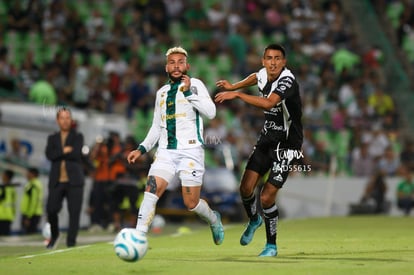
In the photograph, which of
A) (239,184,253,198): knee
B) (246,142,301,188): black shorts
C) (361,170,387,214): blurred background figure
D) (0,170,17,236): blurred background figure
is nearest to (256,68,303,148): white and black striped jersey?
(246,142,301,188): black shorts

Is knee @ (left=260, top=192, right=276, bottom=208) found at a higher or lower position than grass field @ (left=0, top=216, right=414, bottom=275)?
higher

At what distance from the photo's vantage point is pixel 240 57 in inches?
1296

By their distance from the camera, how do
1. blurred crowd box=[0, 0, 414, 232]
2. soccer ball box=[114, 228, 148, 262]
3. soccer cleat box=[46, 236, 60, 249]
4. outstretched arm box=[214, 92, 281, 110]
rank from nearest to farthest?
soccer ball box=[114, 228, 148, 262] < outstretched arm box=[214, 92, 281, 110] < soccer cleat box=[46, 236, 60, 249] < blurred crowd box=[0, 0, 414, 232]

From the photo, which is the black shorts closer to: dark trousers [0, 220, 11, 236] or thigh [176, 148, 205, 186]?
thigh [176, 148, 205, 186]

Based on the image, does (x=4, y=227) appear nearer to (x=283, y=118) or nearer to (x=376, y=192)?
(x=283, y=118)

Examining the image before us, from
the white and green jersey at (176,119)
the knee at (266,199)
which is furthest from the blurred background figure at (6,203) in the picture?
the knee at (266,199)

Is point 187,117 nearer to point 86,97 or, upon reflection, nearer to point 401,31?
point 86,97

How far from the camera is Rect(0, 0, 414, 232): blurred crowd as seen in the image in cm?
2988

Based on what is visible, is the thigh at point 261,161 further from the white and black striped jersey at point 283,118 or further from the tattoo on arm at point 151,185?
the tattoo on arm at point 151,185

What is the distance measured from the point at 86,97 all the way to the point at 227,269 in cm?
1819

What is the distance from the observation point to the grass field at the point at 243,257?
38.4 feet

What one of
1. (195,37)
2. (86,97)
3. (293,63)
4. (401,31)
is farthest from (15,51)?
(401,31)

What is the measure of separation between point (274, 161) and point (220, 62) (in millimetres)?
18886

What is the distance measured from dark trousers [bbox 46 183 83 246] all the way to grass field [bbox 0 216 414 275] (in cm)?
48
